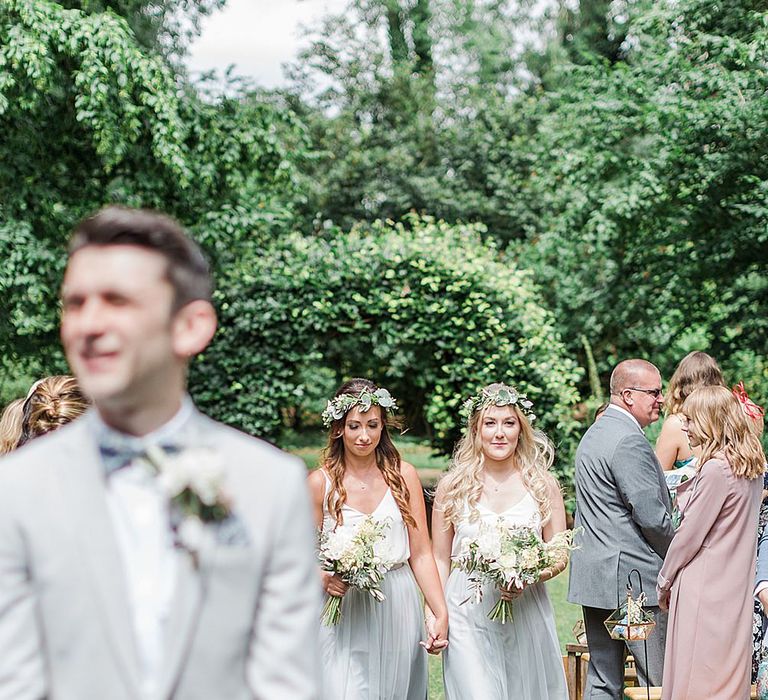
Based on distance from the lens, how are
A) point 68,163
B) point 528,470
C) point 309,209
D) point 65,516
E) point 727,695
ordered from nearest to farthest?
point 65,516 → point 727,695 → point 528,470 → point 68,163 → point 309,209

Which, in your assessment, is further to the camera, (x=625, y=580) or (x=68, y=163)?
(x=68, y=163)

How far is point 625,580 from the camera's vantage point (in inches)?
210

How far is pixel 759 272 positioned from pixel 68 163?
791cm

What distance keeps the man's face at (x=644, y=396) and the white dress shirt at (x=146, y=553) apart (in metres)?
4.28

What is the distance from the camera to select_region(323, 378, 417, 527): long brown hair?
5043 mm

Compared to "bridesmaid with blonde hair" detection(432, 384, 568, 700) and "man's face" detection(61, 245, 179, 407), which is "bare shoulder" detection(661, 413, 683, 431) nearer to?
"bridesmaid with blonde hair" detection(432, 384, 568, 700)

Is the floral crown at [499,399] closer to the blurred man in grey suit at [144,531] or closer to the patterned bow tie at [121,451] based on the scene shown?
the blurred man in grey suit at [144,531]

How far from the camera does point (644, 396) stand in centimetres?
553

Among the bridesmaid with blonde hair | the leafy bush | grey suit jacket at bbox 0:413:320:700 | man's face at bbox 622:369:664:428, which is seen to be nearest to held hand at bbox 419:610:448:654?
the bridesmaid with blonde hair

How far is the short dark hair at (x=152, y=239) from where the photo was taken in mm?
1700

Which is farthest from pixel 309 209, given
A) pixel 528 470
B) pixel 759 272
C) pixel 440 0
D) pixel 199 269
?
pixel 199 269

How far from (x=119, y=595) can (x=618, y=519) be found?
4210 mm

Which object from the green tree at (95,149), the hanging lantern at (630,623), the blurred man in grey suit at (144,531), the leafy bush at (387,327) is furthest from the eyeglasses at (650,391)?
the green tree at (95,149)

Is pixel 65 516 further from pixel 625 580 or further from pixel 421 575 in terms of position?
pixel 625 580
